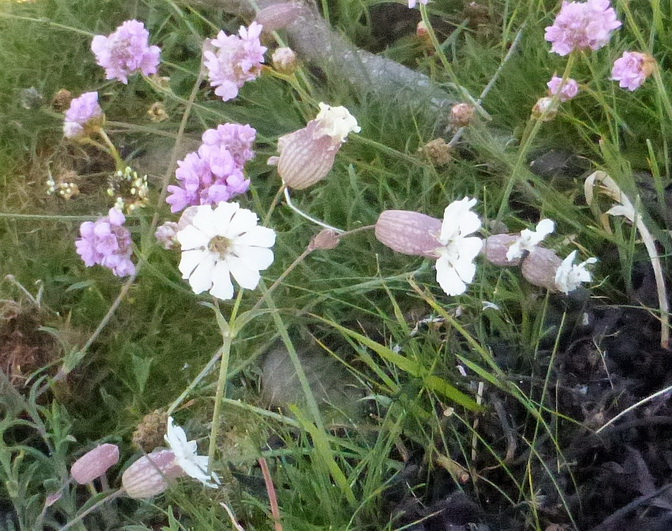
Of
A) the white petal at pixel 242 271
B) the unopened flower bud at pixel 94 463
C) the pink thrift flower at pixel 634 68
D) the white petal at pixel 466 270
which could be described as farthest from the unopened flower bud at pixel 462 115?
the unopened flower bud at pixel 94 463

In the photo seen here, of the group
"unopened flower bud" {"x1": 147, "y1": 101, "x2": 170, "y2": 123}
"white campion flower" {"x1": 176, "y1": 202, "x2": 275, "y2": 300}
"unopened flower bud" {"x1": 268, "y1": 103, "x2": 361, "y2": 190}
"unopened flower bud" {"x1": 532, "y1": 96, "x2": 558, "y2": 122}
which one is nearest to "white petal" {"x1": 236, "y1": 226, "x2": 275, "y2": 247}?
"white campion flower" {"x1": 176, "y1": 202, "x2": 275, "y2": 300}

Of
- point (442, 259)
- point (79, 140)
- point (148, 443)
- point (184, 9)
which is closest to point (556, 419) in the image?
point (442, 259)

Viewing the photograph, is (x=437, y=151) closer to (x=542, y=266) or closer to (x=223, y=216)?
(x=542, y=266)

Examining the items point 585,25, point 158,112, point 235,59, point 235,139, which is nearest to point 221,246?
point 235,139

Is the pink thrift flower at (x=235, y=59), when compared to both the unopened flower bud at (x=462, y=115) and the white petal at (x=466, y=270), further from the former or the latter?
the white petal at (x=466, y=270)

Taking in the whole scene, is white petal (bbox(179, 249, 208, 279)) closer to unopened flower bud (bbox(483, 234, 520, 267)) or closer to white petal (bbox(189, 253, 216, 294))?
white petal (bbox(189, 253, 216, 294))

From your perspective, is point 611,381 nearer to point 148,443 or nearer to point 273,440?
point 273,440
